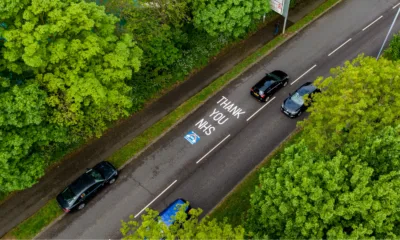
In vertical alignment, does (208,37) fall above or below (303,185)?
above

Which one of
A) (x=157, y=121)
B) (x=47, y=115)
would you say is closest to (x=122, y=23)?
(x=157, y=121)

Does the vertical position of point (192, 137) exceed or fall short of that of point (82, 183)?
it exceeds it

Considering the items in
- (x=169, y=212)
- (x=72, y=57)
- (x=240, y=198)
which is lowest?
(x=169, y=212)

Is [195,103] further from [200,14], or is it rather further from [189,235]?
[189,235]

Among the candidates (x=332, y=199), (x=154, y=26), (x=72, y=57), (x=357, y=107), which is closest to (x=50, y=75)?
(x=72, y=57)

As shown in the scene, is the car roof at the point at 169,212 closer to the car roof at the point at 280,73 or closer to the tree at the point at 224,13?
the car roof at the point at 280,73

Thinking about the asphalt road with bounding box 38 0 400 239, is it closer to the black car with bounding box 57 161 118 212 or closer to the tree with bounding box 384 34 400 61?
the black car with bounding box 57 161 118 212

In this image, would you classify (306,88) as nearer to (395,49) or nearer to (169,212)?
(395,49)
